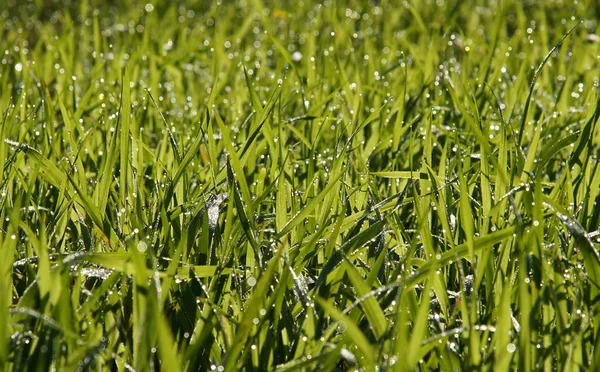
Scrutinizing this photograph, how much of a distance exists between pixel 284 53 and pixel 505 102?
707 millimetres

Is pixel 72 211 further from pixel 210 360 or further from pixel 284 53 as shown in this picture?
pixel 284 53

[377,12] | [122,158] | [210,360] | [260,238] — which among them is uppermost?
[377,12]

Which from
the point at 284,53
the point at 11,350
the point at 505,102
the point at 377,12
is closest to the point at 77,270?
the point at 11,350

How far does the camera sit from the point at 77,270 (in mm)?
1064

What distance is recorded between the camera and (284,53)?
188 cm

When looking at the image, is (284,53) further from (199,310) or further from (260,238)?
(199,310)

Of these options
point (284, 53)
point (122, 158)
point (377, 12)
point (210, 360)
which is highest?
point (377, 12)

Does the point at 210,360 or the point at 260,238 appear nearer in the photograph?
the point at 210,360

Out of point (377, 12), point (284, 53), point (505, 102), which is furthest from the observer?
point (377, 12)

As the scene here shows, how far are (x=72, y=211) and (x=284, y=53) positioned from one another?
0.72 m

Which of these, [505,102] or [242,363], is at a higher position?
[505,102]

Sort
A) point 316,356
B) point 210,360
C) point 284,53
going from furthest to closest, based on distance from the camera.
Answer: point 284,53
point 210,360
point 316,356

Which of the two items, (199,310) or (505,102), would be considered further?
(505,102)

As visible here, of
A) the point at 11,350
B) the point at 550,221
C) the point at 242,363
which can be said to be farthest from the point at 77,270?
the point at 550,221
